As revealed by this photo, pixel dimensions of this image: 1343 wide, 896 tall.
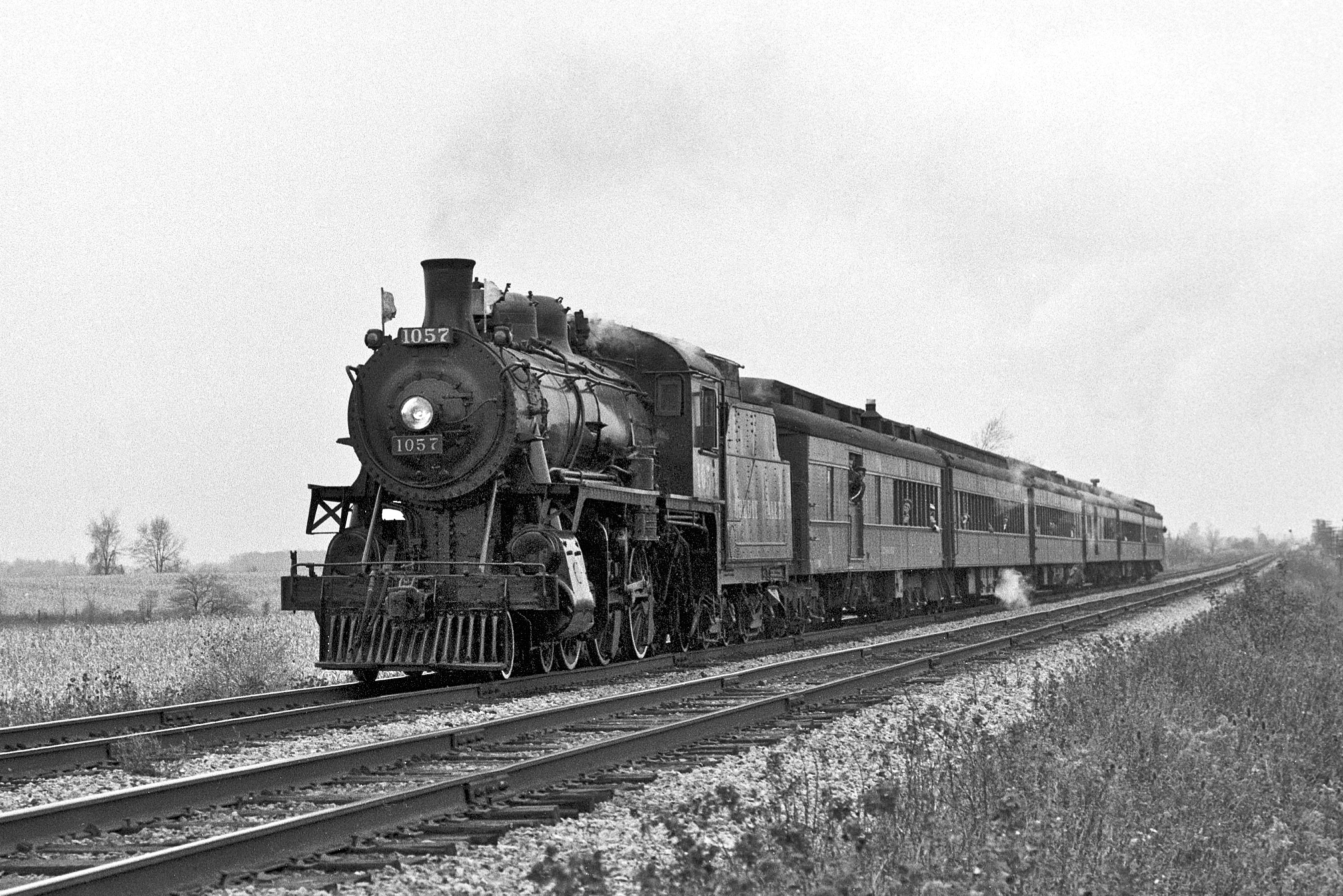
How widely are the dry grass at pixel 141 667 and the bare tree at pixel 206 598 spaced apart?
33.9ft

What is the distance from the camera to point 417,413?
1405cm

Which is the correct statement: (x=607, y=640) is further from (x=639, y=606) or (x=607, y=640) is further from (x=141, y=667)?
(x=141, y=667)

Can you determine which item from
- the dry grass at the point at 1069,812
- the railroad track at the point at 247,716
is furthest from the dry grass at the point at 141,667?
the dry grass at the point at 1069,812

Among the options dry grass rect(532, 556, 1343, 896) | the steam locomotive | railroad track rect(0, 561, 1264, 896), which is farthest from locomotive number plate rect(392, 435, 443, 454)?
dry grass rect(532, 556, 1343, 896)

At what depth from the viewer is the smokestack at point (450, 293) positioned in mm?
14227

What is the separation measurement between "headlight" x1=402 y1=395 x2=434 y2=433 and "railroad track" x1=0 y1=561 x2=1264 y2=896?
379 cm

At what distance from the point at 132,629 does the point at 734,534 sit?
992 cm

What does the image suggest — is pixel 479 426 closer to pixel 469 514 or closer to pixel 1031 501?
pixel 469 514

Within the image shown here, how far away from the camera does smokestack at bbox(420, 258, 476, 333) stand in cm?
1423

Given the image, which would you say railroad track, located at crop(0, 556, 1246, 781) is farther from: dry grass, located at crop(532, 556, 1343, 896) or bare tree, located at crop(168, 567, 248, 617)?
bare tree, located at crop(168, 567, 248, 617)

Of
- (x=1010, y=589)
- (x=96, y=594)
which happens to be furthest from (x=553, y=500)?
(x=96, y=594)

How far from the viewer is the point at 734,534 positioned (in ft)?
58.5

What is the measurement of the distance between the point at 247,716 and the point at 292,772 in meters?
3.49

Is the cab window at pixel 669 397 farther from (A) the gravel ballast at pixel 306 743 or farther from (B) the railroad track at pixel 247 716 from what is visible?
(A) the gravel ballast at pixel 306 743
